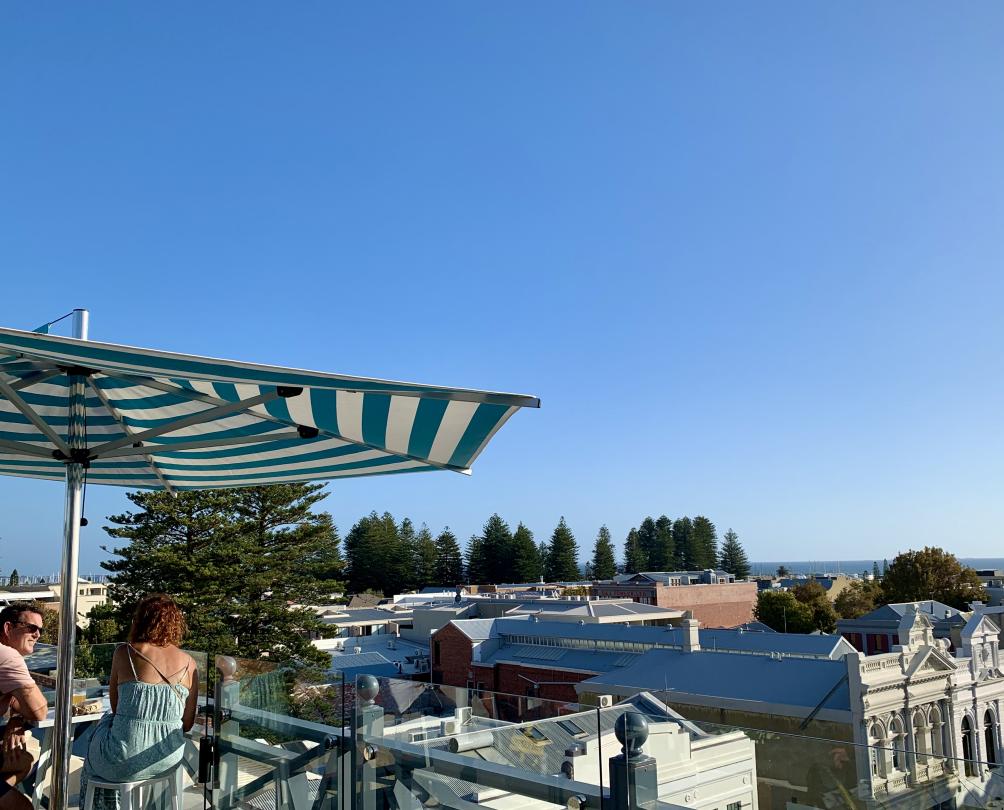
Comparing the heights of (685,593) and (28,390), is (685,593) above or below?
below

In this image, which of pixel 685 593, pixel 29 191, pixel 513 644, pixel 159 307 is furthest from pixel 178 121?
pixel 685 593

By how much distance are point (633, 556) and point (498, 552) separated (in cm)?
2017

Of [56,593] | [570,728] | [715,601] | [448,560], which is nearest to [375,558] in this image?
[448,560]

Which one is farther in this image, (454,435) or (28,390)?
(28,390)

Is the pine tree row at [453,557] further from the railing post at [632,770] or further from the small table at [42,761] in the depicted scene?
the railing post at [632,770]

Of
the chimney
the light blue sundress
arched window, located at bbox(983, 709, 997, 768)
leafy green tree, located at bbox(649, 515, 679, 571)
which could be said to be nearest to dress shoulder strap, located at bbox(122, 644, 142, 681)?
the light blue sundress

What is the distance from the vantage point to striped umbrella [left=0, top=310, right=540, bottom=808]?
8.02 feet

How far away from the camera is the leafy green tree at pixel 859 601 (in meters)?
49.5

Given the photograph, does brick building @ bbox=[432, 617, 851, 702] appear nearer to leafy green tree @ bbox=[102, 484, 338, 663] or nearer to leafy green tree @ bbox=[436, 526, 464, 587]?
leafy green tree @ bbox=[102, 484, 338, 663]

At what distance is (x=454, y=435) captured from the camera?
332cm

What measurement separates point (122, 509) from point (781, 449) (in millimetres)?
28185

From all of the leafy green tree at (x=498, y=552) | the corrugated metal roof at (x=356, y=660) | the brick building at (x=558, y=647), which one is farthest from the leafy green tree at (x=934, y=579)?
the leafy green tree at (x=498, y=552)

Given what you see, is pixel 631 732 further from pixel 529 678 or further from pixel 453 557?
pixel 453 557

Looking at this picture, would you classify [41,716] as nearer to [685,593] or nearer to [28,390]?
[28,390]
